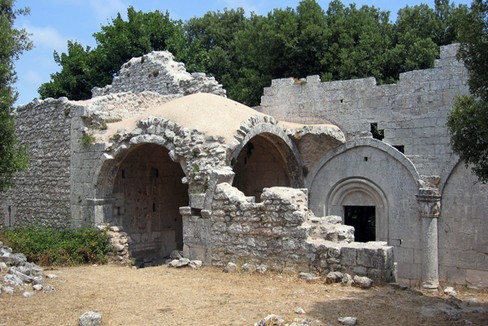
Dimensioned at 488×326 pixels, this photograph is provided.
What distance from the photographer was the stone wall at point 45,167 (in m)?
13.8

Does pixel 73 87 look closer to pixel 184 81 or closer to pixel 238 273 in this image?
pixel 184 81

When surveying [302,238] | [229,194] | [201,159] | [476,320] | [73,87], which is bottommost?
[476,320]

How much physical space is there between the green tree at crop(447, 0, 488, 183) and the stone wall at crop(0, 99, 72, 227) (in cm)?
995

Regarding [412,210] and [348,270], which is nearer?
[348,270]

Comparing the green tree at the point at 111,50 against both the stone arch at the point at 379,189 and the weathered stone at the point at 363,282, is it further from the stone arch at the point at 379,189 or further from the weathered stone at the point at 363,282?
the weathered stone at the point at 363,282

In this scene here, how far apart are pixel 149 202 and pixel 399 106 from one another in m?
7.22

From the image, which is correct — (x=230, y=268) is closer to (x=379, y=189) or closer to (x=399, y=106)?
(x=379, y=189)

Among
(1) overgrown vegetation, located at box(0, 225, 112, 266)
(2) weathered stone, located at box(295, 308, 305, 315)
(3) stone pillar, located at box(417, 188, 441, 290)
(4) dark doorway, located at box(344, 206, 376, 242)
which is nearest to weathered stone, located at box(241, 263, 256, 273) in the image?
(2) weathered stone, located at box(295, 308, 305, 315)

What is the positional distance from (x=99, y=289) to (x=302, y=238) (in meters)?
3.63

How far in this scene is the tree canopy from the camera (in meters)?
22.1

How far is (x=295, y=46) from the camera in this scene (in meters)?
22.6

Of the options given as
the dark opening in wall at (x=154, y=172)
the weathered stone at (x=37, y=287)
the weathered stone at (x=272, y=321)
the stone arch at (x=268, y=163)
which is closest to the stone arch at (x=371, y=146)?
the stone arch at (x=268, y=163)

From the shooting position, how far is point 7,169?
8.71m

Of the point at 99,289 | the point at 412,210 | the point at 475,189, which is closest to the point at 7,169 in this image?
the point at 99,289
